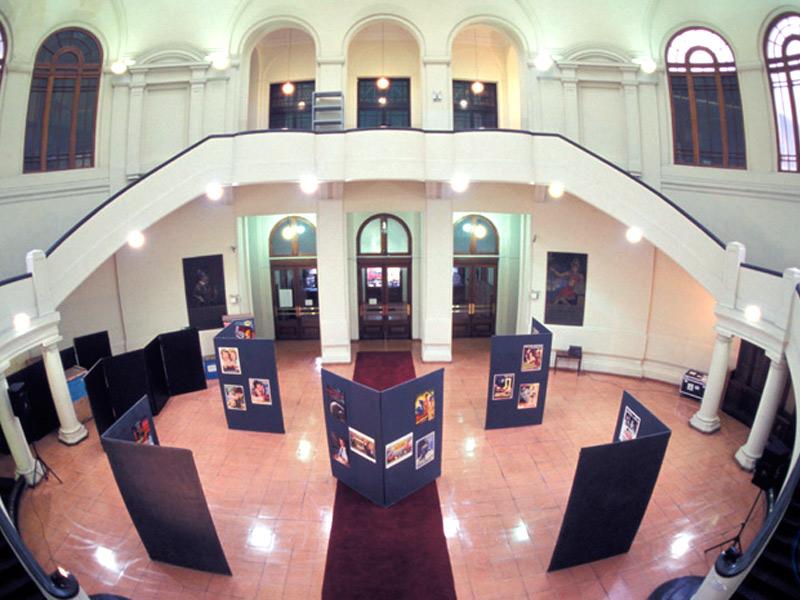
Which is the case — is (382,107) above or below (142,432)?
above

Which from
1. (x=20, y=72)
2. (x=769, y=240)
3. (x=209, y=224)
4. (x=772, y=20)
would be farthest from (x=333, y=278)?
(x=772, y=20)

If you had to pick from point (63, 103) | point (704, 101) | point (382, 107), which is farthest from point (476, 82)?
point (63, 103)

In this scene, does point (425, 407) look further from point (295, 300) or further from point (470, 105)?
point (470, 105)

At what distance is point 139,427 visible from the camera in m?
7.35

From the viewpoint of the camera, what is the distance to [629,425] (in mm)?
7562

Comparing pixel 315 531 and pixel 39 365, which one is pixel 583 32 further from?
pixel 39 365

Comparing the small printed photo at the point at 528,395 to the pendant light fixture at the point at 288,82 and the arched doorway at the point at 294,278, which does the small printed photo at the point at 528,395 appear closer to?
the arched doorway at the point at 294,278

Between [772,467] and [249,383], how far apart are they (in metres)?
10.00

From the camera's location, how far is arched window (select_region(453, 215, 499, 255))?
15547 mm

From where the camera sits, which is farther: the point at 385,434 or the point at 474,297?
the point at 474,297

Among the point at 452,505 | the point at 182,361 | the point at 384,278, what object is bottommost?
the point at 452,505

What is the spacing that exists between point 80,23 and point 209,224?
5.97 metres

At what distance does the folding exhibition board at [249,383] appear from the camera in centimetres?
968

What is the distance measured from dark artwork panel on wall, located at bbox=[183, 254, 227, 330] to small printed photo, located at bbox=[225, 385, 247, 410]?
4.27 metres
